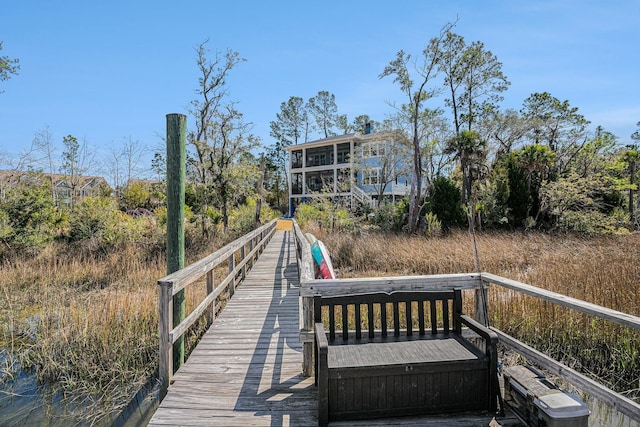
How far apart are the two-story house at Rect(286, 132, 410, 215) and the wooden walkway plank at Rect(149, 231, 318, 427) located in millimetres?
15777

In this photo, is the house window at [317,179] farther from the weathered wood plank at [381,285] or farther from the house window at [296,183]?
the weathered wood plank at [381,285]

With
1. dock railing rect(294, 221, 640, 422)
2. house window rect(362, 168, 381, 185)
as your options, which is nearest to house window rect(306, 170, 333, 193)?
house window rect(362, 168, 381, 185)

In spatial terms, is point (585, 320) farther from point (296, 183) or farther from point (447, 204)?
point (296, 183)

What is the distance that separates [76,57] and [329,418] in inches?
530

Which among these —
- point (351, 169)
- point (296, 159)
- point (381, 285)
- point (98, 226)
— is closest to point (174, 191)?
point (381, 285)

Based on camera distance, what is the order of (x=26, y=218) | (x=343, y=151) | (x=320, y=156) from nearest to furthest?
(x=26, y=218) < (x=343, y=151) < (x=320, y=156)

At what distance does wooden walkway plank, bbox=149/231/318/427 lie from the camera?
9.09 ft

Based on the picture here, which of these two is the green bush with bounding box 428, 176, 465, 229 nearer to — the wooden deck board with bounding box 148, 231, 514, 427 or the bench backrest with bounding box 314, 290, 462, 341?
the wooden deck board with bounding box 148, 231, 514, 427

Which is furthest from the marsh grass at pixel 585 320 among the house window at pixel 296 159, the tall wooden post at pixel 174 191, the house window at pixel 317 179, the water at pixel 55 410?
the house window at pixel 296 159

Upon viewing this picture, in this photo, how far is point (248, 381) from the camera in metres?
3.36

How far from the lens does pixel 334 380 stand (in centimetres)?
254

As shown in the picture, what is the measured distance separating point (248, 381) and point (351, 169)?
24.0 metres

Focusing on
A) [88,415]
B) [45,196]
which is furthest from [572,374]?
[45,196]

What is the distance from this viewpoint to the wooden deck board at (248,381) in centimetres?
271
